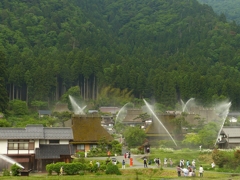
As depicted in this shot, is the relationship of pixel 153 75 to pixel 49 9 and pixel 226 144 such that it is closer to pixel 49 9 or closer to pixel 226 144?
pixel 226 144

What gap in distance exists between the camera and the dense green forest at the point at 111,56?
342 feet

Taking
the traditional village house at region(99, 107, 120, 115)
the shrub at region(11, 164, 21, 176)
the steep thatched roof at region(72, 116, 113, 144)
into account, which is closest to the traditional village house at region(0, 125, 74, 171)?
the shrub at region(11, 164, 21, 176)

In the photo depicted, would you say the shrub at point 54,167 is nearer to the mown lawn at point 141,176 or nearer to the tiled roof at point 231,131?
the mown lawn at point 141,176

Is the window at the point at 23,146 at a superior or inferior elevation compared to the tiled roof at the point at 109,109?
inferior

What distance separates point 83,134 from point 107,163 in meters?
14.4

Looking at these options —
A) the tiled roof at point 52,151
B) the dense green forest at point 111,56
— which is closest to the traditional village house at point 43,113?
the dense green forest at point 111,56

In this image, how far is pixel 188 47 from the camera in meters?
163

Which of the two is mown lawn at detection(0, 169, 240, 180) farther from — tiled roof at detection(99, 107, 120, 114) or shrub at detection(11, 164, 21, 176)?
tiled roof at detection(99, 107, 120, 114)

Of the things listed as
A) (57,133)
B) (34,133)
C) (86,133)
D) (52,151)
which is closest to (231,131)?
(86,133)

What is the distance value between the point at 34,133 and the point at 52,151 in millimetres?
2418

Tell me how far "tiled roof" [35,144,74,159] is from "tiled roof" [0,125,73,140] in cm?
99

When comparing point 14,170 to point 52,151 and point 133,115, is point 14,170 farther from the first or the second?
point 133,115

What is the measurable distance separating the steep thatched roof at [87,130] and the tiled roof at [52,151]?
32.2 feet

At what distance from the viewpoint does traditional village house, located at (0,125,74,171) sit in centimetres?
4184
